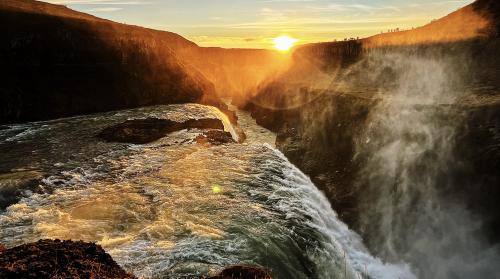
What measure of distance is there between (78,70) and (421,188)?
105 ft

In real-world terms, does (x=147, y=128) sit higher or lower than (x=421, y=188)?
higher

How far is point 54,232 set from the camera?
12.3m

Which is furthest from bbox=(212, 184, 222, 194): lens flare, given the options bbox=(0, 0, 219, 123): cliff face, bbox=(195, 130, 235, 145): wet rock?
bbox=(0, 0, 219, 123): cliff face

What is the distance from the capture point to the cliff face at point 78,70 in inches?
1294

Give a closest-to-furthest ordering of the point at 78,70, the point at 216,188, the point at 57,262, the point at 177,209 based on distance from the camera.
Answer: the point at 57,262 < the point at 177,209 < the point at 216,188 < the point at 78,70

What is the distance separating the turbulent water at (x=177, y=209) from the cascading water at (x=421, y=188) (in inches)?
55.6

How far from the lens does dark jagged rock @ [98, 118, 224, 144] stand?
26594mm

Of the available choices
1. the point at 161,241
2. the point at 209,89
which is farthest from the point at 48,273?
the point at 209,89

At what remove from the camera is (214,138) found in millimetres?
27594

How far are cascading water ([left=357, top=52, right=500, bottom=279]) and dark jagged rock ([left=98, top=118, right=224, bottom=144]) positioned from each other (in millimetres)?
12597

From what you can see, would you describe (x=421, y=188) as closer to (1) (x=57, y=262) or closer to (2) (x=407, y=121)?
(2) (x=407, y=121)

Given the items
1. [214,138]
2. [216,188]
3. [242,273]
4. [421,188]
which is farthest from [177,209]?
[214,138]

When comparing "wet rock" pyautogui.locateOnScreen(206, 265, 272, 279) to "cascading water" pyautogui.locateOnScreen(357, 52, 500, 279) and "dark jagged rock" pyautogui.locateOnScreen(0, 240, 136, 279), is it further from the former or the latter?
"cascading water" pyautogui.locateOnScreen(357, 52, 500, 279)

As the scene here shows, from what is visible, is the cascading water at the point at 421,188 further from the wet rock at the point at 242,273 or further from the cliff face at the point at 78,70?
the cliff face at the point at 78,70
